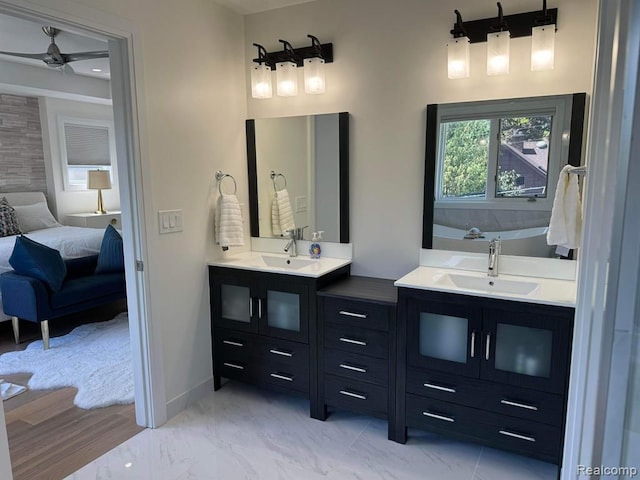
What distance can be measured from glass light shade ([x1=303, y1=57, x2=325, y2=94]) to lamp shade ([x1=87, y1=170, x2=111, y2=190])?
16.1 ft

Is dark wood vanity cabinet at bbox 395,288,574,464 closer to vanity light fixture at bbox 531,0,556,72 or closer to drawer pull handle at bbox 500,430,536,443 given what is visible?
drawer pull handle at bbox 500,430,536,443

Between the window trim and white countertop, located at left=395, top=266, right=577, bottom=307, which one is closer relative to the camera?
white countertop, located at left=395, top=266, right=577, bottom=307

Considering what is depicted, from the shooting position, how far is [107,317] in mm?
4590

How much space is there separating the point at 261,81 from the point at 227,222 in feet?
3.22

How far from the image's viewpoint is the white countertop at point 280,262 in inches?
104

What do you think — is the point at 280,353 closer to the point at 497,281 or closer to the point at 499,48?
the point at 497,281

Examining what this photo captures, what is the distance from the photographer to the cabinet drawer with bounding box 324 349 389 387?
2416 millimetres

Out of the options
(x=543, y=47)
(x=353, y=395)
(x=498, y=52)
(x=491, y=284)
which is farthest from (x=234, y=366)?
(x=543, y=47)

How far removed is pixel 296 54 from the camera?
2.91 m

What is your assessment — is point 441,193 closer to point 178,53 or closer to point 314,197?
point 314,197

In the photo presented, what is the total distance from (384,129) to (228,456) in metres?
2.06

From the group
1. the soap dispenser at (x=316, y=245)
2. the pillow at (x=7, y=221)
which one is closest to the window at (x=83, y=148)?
the pillow at (x=7, y=221)


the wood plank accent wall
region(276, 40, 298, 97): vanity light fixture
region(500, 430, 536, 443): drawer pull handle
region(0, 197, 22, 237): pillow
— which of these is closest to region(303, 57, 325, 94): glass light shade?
region(276, 40, 298, 97): vanity light fixture

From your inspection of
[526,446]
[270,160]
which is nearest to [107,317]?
[270,160]
